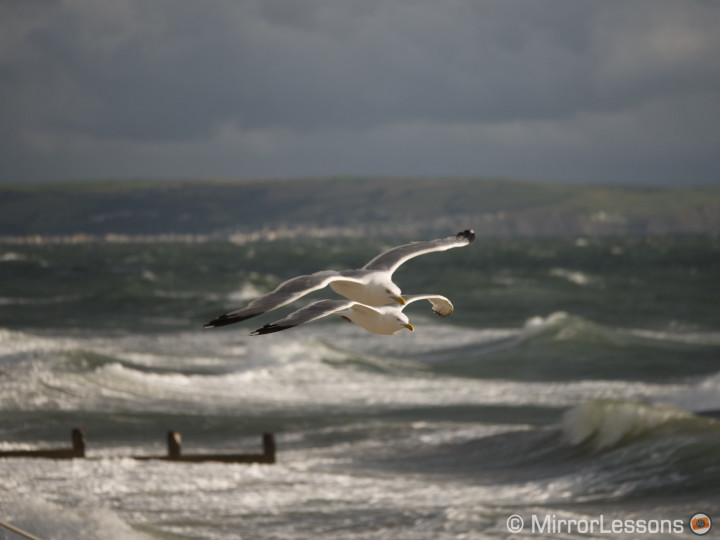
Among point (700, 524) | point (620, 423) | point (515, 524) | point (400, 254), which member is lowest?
point (700, 524)

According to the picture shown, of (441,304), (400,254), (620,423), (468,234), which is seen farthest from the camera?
(620,423)

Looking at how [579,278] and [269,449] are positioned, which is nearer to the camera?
[269,449]

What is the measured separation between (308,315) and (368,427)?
1549 cm

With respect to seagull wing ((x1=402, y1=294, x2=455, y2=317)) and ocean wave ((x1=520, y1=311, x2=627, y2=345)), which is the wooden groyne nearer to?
seagull wing ((x1=402, y1=294, x2=455, y2=317))

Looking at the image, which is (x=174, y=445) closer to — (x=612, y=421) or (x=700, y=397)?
(x=612, y=421)

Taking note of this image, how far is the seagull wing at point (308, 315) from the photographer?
14.1 ft

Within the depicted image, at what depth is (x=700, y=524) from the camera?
1312cm

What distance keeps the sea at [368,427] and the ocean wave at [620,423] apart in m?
0.04

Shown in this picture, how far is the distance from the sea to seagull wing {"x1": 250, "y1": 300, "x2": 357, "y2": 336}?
4535 mm

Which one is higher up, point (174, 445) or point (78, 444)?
point (78, 444)

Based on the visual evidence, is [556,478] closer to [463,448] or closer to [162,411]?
[463,448]

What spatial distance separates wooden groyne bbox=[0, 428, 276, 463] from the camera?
15.4 m

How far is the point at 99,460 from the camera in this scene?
15492mm

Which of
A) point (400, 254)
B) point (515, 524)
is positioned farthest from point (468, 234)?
point (515, 524)
